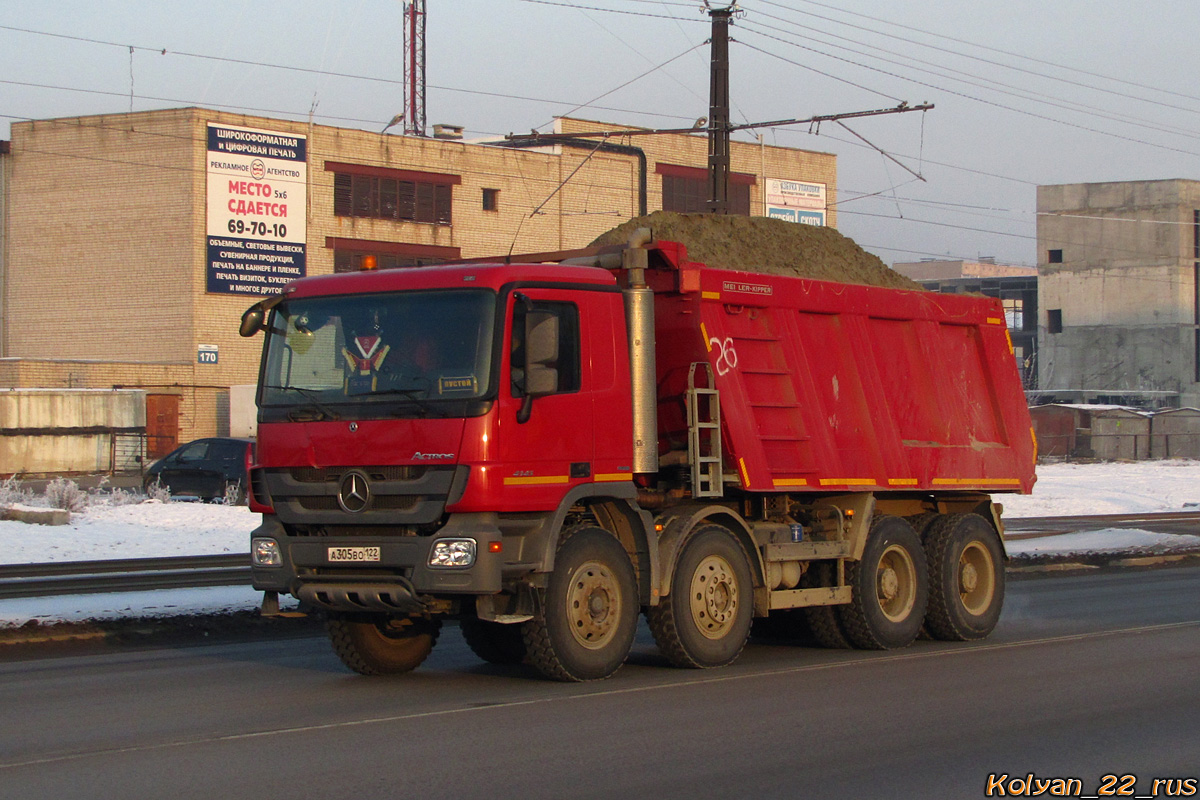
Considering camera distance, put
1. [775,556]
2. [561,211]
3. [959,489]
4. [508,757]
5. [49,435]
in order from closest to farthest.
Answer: [508,757]
[775,556]
[959,489]
[49,435]
[561,211]

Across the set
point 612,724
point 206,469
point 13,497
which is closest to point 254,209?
point 206,469

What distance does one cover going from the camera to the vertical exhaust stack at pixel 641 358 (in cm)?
1048

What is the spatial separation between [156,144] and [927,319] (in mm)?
37502

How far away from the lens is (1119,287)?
84375 mm

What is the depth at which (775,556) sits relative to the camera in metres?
11.5

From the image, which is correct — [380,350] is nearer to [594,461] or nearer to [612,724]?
[594,461]

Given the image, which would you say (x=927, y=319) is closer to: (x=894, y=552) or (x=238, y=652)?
(x=894, y=552)

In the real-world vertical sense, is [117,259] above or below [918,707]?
above

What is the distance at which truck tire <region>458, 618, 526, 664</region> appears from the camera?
11259 mm

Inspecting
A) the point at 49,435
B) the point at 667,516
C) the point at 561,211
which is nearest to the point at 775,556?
the point at 667,516

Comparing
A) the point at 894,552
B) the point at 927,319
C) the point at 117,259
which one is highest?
the point at 117,259

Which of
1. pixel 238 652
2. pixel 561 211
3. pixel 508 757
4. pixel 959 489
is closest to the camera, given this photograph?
pixel 508 757

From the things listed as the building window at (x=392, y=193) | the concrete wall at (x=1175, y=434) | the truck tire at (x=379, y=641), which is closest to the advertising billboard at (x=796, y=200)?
the building window at (x=392, y=193)

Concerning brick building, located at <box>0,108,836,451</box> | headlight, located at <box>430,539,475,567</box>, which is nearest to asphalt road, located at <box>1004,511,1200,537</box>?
headlight, located at <box>430,539,475,567</box>
